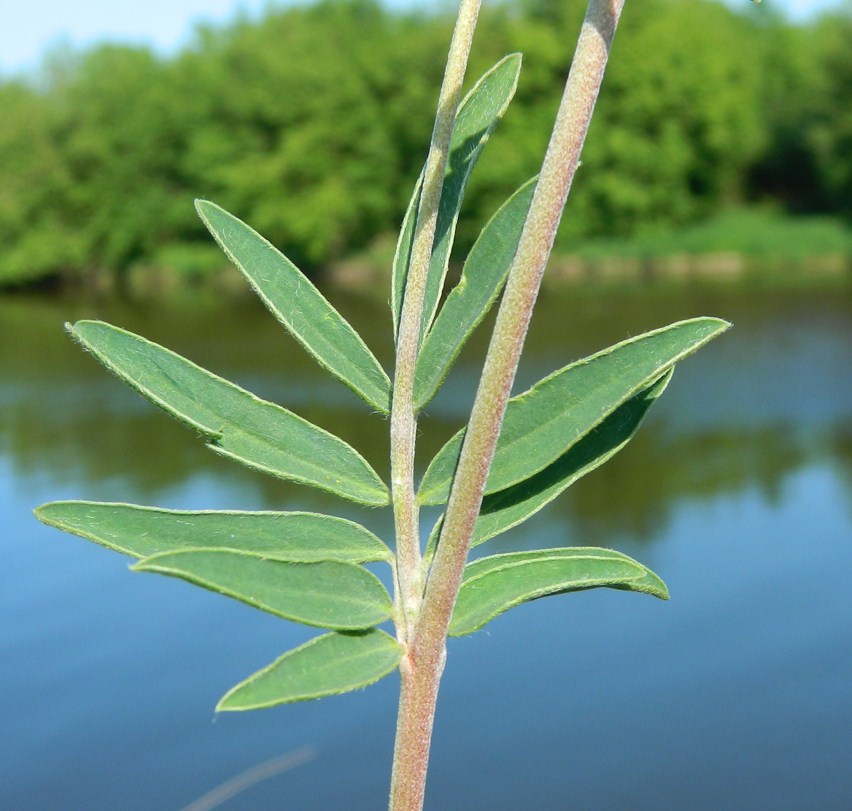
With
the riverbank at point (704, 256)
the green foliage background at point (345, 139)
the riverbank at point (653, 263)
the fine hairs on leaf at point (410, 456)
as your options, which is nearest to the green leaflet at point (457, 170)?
the fine hairs on leaf at point (410, 456)

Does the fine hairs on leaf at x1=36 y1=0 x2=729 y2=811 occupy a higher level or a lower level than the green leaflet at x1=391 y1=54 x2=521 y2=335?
lower

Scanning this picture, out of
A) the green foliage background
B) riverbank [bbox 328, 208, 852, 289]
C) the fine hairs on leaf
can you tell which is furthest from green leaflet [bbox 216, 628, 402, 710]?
the green foliage background

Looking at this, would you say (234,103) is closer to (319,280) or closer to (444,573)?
(319,280)

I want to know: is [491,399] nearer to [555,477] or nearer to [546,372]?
[555,477]

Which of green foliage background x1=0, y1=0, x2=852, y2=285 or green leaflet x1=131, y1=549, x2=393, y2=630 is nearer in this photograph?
green leaflet x1=131, y1=549, x2=393, y2=630

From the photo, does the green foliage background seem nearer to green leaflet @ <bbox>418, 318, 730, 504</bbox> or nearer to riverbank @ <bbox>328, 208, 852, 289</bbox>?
riverbank @ <bbox>328, 208, 852, 289</bbox>
